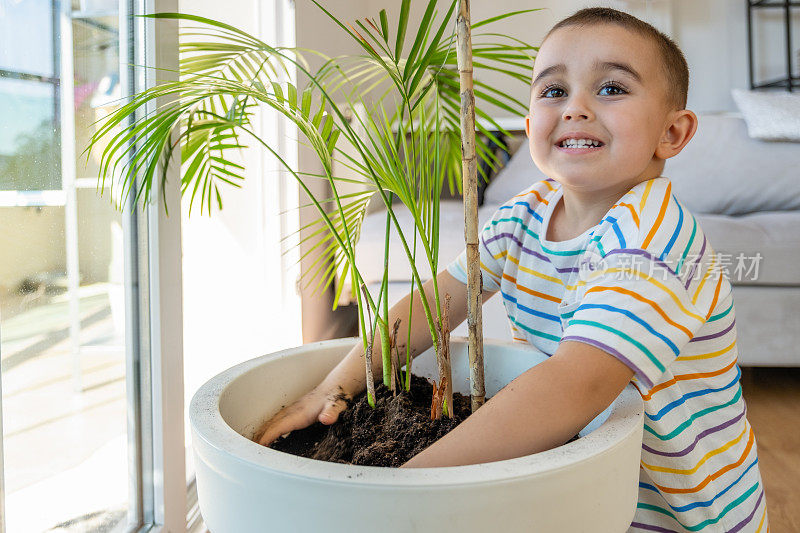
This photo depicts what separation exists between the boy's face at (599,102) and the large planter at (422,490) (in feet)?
1.01

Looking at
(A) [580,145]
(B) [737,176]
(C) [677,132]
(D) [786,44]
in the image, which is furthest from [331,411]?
(D) [786,44]

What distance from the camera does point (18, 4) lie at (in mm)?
769

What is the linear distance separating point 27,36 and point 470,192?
559 millimetres

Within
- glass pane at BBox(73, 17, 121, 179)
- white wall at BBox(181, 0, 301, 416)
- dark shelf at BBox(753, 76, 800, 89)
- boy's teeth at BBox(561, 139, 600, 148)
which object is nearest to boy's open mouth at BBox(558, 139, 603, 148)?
boy's teeth at BBox(561, 139, 600, 148)

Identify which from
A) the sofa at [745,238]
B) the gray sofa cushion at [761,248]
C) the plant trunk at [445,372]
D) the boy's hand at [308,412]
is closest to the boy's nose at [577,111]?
the plant trunk at [445,372]

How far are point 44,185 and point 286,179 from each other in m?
1.12

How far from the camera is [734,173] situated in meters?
2.56

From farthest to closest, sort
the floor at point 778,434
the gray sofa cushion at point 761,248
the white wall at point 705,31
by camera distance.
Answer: the white wall at point 705,31, the gray sofa cushion at point 761,248, the floor at point 778,434

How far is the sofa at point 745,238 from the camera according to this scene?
6.61 feet

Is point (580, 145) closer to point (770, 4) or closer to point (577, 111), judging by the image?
point (577, 111)

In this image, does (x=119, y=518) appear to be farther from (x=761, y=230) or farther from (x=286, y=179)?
(x=761, y=230)

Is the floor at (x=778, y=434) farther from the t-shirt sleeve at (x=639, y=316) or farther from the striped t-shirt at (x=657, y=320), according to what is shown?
the t-shirt sleeve at (x=639, y=316)

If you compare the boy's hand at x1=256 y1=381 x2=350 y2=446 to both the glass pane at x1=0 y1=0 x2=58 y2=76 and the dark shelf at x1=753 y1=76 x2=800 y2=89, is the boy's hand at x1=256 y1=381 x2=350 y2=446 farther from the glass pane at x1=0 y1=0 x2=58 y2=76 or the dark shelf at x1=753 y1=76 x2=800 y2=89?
the dark shelf at x1=753 y1=76 x2=800 y2=89

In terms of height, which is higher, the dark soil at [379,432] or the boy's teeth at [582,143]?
the boy's teeth at [582,143]
